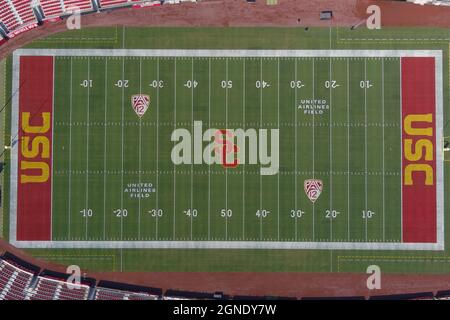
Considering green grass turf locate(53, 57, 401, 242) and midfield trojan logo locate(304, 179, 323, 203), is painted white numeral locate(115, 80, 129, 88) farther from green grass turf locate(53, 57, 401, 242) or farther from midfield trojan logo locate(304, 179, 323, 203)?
midfield trojan logo locate(304, 179, 323, 203)

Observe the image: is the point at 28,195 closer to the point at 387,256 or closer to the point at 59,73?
the point at 59,73

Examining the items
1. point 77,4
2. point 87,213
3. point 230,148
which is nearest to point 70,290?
point 87,213

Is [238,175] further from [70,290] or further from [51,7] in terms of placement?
[51,7]

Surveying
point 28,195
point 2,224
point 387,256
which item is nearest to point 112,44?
point 28,195

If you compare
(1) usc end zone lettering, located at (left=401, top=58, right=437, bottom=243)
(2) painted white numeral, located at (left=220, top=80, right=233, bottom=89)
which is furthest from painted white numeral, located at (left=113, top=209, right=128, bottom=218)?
(1) usc end zone lettering, located at (left=401, top=58, right=437, bottom=243)

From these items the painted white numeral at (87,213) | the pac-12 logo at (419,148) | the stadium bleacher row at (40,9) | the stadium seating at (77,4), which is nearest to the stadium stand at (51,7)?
the stadium bleacher row at (40,9)
